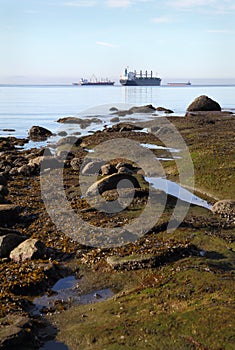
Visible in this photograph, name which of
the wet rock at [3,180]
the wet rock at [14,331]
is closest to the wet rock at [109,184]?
the wet rock at [3,180]

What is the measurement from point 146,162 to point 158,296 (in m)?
25.5

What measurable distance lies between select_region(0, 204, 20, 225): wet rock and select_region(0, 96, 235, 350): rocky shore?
6cm

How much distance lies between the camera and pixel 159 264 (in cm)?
1764

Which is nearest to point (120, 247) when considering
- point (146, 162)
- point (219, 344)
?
point (219, 344)

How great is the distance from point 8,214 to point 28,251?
5.58 metres

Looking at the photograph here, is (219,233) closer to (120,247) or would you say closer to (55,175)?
(120,247)

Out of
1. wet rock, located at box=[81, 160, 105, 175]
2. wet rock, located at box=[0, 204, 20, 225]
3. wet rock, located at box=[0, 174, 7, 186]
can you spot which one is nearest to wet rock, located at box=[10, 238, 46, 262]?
wet rock, located at box=[0, 204, 20, 225]

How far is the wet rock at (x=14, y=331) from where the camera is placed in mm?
12332

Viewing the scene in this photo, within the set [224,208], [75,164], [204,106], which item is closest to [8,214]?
[224,208]

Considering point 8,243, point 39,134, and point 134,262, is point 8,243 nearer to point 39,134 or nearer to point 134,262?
point 134,262

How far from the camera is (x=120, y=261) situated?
17.9 m

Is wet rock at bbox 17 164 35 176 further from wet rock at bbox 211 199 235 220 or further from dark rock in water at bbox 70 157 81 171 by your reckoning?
wet rock at bbox 211 199 235 220

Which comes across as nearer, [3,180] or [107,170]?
[3,180]

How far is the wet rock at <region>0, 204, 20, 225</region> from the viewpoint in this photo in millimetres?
23547
